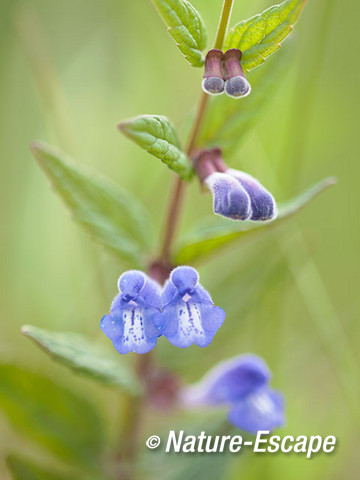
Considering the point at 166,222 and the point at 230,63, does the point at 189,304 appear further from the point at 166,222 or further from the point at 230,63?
the point at 230,63

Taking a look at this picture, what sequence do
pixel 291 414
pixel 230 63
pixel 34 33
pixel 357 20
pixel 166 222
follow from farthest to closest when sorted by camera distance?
pixel 357 20, pixel 34 33, pixel 291 414, pixel 166 222, pixel 230 63

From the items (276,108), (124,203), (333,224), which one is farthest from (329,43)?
(124,203)

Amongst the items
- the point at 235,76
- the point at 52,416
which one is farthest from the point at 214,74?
the point at 52,416

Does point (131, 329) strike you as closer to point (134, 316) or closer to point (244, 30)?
point (134, 316)

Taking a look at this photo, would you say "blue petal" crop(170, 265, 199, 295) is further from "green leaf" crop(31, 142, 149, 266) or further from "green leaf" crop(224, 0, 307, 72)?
"green leaf" crop(224, 0, 307, 72)

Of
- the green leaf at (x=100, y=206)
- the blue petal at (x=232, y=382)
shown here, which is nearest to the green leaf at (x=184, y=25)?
the green leaf at (x=100, y=206)

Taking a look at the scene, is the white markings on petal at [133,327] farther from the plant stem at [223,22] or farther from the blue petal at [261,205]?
the plant stem at [223,22]

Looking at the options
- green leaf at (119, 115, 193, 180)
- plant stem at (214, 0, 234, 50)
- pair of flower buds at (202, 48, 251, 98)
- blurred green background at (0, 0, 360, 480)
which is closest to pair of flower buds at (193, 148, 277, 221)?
green leaf at (119, 115, 193, 180)
